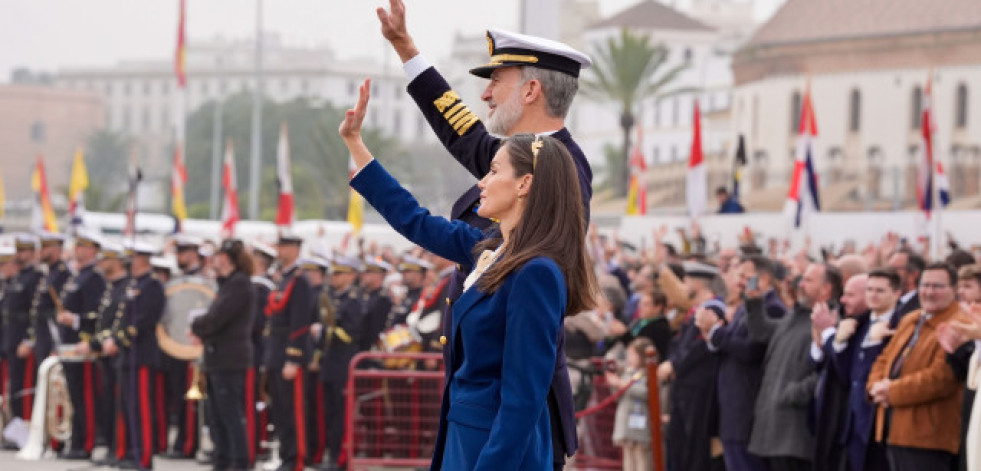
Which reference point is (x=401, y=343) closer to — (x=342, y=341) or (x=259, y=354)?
(x=342, y=341)

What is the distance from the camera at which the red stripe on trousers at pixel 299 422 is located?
15.6 m

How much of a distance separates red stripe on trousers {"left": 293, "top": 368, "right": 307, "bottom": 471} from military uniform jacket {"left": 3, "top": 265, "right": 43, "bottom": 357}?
11.5ft

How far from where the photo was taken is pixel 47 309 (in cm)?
1780

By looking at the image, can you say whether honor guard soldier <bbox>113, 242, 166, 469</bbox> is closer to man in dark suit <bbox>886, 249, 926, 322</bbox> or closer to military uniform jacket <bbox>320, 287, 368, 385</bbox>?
military uniform jacket <bbox>320, 287, 368, 385</bbox>

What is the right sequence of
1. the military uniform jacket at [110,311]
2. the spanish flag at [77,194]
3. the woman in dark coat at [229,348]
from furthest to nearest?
the spanish flag at [77,194] → the military uniform jacket at [110,311] → the woman in dark coat at [229,348]

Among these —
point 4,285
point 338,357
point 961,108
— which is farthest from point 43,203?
point 961,108

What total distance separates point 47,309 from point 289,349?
322 cm

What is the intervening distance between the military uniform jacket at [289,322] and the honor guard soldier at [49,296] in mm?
2742

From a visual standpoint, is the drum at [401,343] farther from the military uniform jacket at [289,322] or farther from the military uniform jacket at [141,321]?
the military uniform jacket at [141,321]

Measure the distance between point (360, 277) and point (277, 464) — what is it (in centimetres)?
239


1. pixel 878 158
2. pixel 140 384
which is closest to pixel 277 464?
pixel 140 384

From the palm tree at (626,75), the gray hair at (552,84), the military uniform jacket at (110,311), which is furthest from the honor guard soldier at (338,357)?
the palm tree at (626,75)

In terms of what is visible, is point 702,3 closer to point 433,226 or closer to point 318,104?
point 318,104

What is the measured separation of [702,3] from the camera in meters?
159
